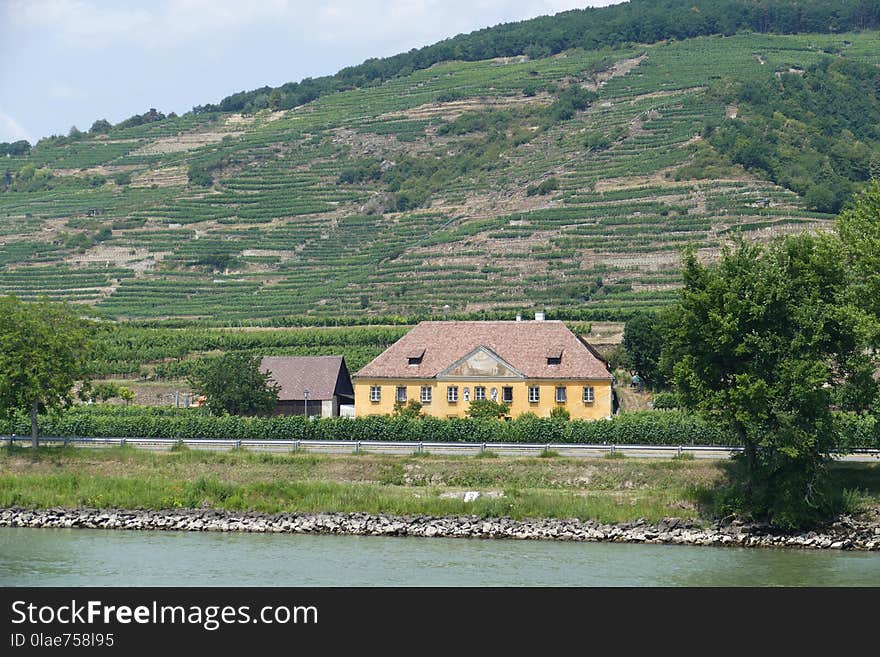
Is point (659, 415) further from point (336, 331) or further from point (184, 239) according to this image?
point (184, 239)

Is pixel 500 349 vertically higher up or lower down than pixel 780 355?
lower down

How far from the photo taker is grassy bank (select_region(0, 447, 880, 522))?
42.2 m

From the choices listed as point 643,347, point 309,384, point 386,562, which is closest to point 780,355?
point 386,562

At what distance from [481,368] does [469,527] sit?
20.9 metres

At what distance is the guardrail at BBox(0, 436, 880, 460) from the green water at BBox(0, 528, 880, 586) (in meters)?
8.88

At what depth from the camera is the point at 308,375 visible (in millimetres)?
71625

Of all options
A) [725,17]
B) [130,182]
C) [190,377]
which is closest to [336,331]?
[190,377]

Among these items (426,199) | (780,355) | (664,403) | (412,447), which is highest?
(426,199)

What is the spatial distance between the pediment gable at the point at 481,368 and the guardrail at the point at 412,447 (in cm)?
1021

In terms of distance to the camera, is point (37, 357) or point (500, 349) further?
point (500, 349)

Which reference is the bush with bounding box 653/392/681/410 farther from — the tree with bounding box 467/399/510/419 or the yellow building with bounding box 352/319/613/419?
the tree with bounding box 467/399/510/419

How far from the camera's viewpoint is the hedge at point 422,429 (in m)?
49.3

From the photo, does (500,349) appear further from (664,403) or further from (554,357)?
(664,403)

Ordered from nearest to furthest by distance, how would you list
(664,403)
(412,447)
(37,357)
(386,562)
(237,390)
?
(386,562) → (412,447) → (37,357) → (237,390) → (664,403)
